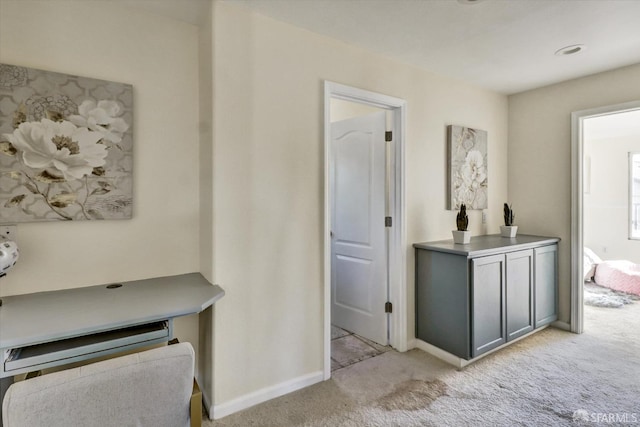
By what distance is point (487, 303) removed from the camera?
2.63 m

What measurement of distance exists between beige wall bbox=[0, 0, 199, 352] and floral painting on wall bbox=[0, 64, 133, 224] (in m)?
0.07

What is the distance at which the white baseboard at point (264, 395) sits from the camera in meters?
1.98

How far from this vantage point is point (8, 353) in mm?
1277

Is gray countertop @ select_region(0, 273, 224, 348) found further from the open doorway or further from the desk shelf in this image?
the open doorway

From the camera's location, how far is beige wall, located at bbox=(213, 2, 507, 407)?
1.98 meters

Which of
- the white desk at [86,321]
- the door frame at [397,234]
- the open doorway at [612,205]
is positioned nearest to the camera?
the white desk at [86,321]

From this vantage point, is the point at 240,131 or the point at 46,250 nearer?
the point at 46,250

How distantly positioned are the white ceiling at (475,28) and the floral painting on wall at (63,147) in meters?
0.65

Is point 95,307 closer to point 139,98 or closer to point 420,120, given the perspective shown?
point 139,98

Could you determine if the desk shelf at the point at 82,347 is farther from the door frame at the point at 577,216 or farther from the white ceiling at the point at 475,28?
the door frame at the point at 577,216

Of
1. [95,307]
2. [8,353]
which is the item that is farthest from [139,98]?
[8,353]

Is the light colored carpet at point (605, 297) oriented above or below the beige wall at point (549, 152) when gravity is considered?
below

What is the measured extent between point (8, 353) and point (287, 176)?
155 centimetres

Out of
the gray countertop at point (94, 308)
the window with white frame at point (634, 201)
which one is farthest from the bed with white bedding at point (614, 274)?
the gray countertop at point (94, 308)
